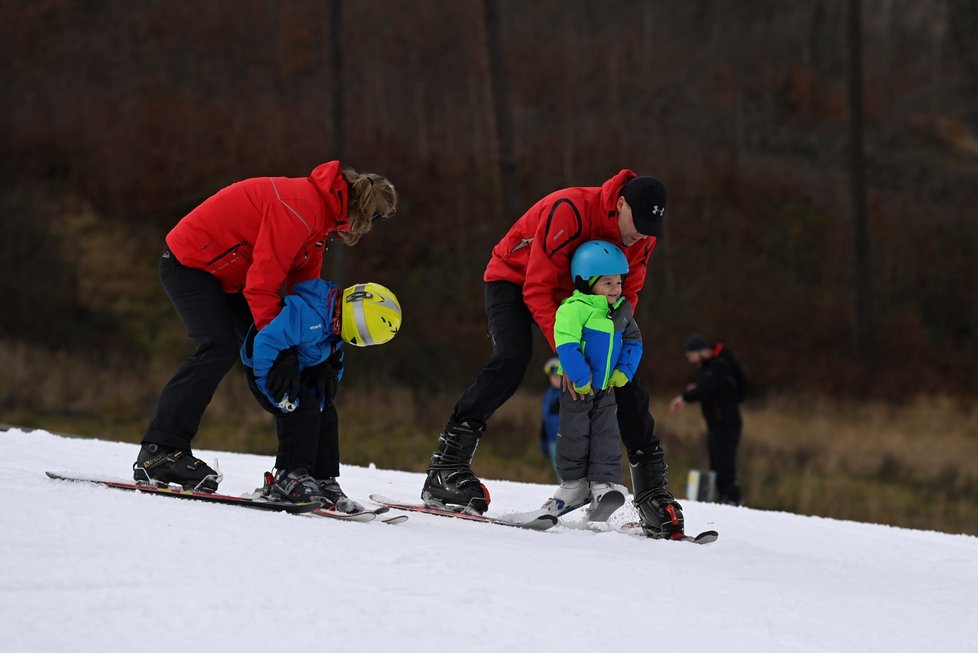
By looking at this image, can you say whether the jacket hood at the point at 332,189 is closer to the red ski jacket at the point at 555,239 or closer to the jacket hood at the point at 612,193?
the red ski jacket at the point at 555,239

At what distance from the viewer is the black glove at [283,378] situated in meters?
4.44

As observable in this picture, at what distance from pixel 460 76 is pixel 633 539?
2572 centimetres

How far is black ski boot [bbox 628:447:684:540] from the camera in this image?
4.90m

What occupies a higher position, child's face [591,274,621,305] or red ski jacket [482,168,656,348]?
red ski jacket [482,168,656,348]

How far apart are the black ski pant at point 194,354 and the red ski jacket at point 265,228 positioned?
0.27 ft

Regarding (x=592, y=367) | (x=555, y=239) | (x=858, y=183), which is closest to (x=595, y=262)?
(x=555, y=239)

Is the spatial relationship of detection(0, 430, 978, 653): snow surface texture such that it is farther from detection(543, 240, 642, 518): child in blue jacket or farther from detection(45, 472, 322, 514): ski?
detection(543, 240, 642, 518): child in blue jacket

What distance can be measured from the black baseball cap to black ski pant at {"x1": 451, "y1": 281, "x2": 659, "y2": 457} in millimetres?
784

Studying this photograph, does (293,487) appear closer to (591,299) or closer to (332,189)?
(332,189)

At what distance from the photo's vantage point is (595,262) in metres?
4.88

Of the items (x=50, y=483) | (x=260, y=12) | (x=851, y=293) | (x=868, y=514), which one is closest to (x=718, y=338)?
(x=851, y=293)

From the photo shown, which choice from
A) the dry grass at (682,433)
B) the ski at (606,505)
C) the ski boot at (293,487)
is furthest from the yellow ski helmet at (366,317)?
the dry grass at (682,433)

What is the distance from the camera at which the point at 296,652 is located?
8.24ft

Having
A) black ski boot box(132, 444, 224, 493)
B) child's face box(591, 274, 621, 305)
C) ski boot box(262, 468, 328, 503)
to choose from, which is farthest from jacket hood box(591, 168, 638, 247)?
black ski boot box(132, 444, 224, 493)
